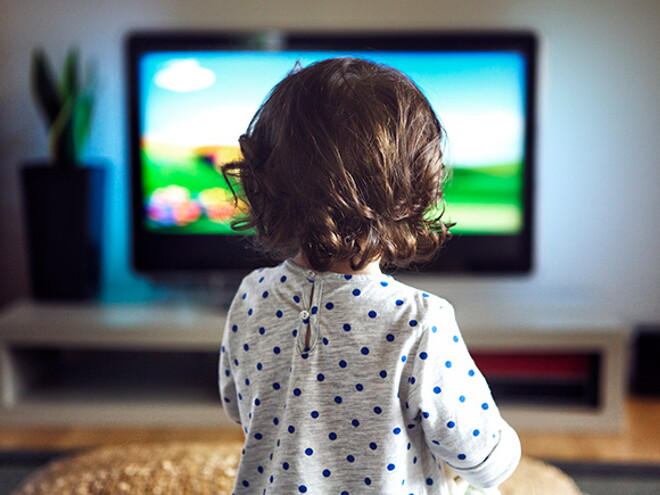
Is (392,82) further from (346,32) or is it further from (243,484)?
(346,32)

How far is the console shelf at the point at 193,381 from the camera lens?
8.07 ft

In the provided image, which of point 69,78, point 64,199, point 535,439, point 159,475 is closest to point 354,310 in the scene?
point 159,475

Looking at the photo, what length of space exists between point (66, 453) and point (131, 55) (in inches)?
52.2

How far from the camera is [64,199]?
2.67 metres

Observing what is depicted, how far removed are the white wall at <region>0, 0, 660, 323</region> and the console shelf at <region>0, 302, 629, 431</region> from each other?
294 mm

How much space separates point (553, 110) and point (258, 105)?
107cm

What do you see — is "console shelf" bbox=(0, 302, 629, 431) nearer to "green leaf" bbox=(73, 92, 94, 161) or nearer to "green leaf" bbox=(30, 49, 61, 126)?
"green leaf" bbox=(73, 92, 94, 161)

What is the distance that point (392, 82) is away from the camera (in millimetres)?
927

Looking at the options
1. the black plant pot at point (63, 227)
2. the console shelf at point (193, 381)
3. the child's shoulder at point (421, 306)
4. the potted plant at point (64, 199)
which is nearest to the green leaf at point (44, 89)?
the potted plant at point (64, 199)

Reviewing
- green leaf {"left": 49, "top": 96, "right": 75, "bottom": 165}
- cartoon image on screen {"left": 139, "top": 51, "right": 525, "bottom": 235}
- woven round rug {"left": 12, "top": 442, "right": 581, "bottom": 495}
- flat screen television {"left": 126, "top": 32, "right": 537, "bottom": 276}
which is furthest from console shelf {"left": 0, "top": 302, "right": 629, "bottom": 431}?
woven round rug {"left": 12, "top": 442, "right": 581, "bottom": 495}

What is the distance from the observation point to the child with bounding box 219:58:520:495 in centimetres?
91

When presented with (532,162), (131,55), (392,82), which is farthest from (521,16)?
(392,82)

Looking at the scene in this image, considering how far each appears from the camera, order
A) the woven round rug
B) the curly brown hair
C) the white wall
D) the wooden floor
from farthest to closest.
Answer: the white wall
the wooden floor
the woven round rug
the curly brown hair

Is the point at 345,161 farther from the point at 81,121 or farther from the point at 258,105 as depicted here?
the point at 81,121
